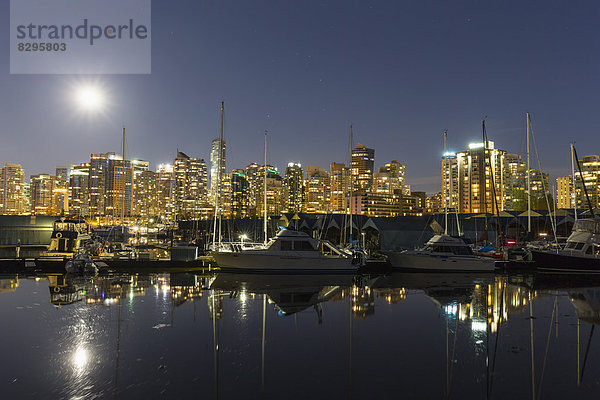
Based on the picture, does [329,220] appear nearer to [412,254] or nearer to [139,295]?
[412,254]

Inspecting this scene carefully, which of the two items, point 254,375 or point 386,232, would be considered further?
point 386,232

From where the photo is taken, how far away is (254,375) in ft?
35.7

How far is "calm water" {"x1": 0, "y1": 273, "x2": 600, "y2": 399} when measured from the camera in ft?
33.2

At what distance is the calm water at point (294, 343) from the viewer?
10117 millimetres

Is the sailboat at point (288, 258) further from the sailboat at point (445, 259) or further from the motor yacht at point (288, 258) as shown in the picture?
the sailboat at point (445, 259)

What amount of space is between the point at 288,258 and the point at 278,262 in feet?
3.01

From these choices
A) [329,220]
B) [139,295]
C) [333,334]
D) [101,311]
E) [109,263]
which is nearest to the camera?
[333,334]

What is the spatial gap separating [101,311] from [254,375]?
1124cm

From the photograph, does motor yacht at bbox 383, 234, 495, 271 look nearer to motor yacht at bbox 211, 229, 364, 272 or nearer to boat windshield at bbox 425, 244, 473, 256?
boat windshield at bbox 425, 244, 473, 256

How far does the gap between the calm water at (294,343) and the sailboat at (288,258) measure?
752 centimetres

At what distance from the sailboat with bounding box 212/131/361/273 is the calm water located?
7.52 m

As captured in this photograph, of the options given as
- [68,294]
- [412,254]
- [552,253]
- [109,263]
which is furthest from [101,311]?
[552,253]

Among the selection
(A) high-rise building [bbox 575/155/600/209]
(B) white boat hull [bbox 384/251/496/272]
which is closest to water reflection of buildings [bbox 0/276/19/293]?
(B) white boat hull [bbox 384/251/496/272]

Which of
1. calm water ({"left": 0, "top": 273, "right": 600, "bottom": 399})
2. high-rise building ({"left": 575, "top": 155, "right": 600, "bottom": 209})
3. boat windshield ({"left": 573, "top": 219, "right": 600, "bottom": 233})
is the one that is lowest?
calm water ({"left": 0, "top": 273, "right": 600, "bottom": 399})
